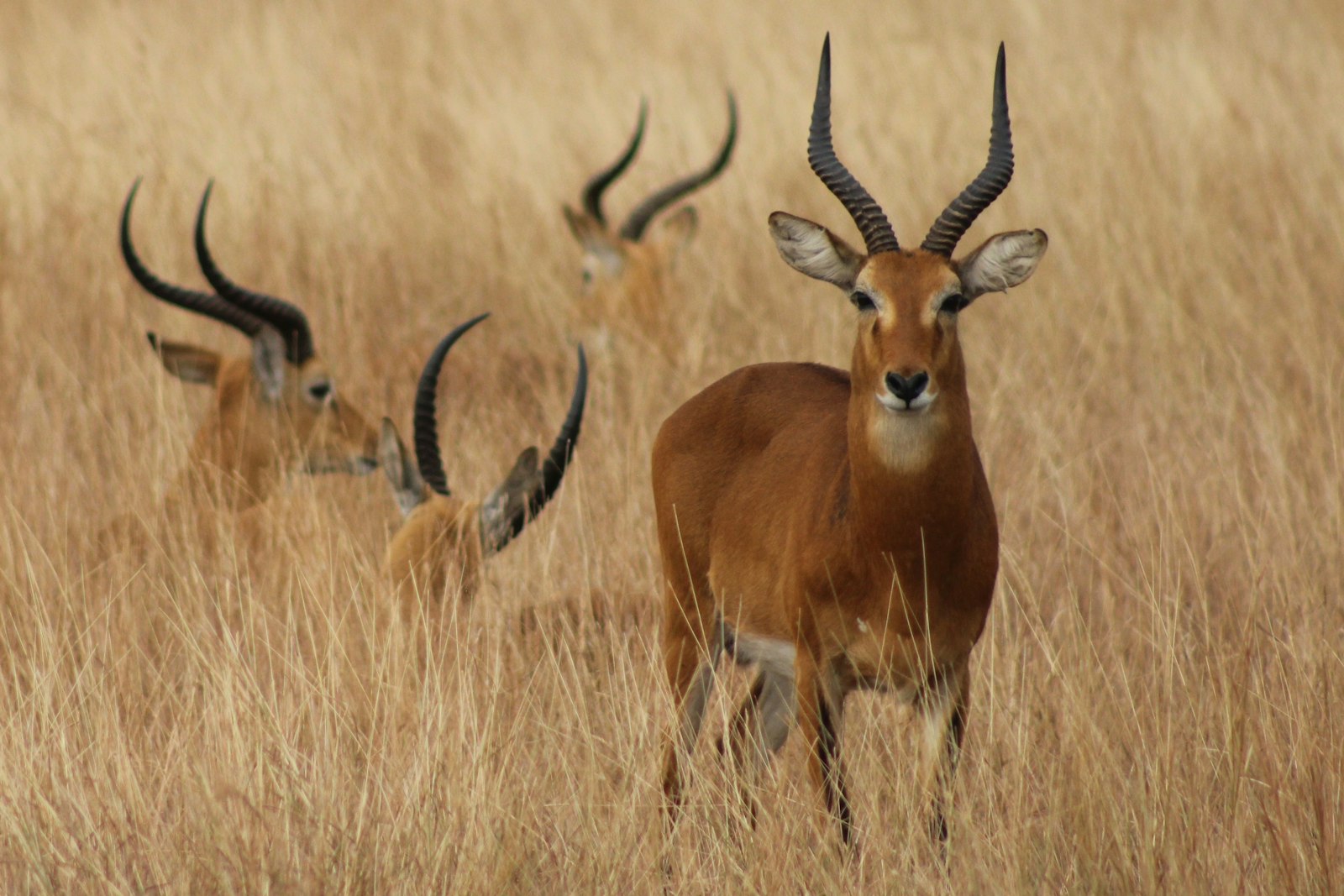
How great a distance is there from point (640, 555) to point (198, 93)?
6.97 m

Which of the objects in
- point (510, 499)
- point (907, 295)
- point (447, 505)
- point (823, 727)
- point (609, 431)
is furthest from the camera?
point (609, 431)

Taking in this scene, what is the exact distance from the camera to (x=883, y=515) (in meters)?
3.53

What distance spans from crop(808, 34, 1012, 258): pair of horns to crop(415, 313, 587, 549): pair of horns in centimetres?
158

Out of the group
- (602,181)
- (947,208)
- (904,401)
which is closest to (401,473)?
(947,208)

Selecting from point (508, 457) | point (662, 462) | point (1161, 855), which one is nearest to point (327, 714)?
point (662, 462)

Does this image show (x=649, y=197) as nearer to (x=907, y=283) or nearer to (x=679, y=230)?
(x=679, y=230)

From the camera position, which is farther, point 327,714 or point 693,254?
point 693,254

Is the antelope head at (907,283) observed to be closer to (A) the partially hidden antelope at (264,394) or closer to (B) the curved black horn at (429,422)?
Result: (B) the curved black horn at (429,422)

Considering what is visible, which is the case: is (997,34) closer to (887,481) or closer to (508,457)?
(508,457)

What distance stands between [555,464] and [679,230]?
13.2ft

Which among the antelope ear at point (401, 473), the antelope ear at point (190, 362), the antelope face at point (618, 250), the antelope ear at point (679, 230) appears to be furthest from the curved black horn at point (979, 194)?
the antelope ear at point (679, 230)

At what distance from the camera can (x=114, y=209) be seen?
29.3 feet

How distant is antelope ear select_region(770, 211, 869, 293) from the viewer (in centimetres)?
367

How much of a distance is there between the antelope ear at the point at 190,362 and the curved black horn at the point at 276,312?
336 mm
